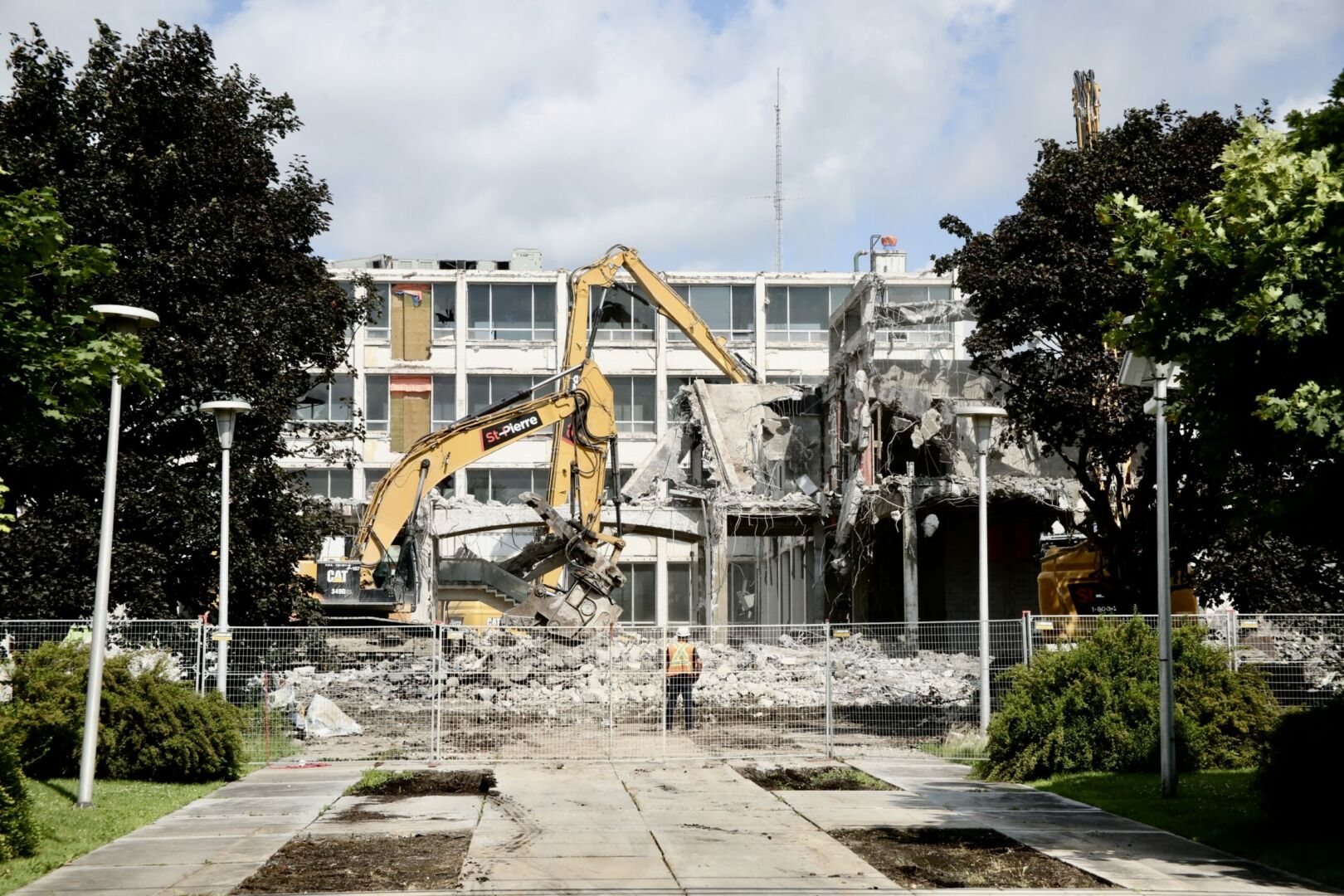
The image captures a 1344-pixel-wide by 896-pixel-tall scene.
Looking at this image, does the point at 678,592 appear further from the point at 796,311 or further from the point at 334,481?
the point at 334,481

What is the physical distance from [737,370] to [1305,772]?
1118 inches

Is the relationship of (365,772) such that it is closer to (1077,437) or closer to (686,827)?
(686,827)

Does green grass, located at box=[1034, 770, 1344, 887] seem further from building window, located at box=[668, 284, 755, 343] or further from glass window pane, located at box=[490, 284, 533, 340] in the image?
glass window pane, located at box=[490, 284, 533, 340]

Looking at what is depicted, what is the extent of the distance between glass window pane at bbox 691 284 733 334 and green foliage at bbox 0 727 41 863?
162 ft

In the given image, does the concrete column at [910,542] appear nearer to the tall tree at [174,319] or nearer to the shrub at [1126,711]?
the tall tree at [174,319]

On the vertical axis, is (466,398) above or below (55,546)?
above

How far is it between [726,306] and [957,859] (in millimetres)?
49552

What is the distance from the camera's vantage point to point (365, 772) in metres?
16.6

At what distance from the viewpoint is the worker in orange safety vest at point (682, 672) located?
20672 millimetres

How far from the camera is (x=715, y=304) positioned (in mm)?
59594

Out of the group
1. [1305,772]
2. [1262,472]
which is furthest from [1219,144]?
[1305,772]

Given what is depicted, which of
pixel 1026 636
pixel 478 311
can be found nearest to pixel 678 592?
pixel 478 311

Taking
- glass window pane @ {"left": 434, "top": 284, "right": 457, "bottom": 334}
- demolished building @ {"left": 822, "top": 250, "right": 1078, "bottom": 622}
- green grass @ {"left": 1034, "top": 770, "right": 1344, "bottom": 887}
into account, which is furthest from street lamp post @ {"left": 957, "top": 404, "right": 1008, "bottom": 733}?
glass window pane @ {"left": 434, "top": 284, "right": 457, "bottom": 334}

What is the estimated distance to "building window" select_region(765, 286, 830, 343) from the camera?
2356 inches
